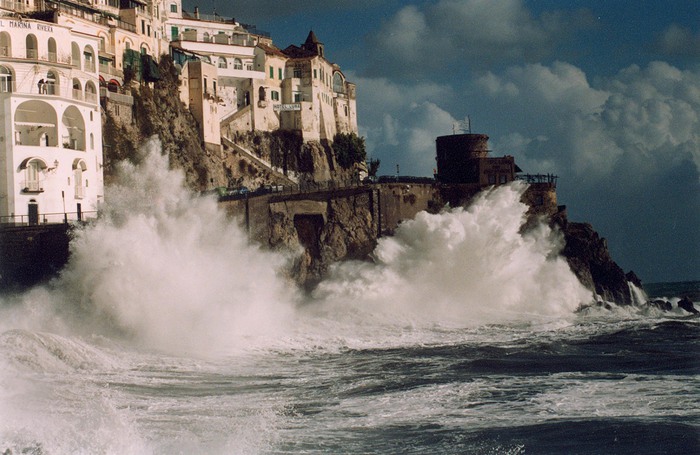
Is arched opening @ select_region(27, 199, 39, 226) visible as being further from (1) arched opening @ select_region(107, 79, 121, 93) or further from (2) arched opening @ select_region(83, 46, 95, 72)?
(1) arched opening @ select_region(107, 79, 121, 93)

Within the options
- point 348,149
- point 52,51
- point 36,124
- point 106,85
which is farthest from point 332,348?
point 348,149

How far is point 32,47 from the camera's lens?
5384cm

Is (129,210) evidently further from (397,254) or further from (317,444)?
(317,444)

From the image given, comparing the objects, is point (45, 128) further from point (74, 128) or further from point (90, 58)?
point (90, 58)

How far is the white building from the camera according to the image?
51844mm

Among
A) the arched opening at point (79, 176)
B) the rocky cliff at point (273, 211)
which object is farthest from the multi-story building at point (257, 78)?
the arched opening at point (79, 176)

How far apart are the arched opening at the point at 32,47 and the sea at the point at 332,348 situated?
7.84m

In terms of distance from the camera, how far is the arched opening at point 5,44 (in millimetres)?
52938

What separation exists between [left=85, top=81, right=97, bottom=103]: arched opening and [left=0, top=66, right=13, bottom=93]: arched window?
14.7 feet

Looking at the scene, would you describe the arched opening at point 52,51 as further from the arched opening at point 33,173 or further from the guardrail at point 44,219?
the guardrail at point 44,219

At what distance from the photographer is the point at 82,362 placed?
114 ft

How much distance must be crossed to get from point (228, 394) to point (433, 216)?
3288 cm

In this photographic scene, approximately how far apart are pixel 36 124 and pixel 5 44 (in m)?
4.20

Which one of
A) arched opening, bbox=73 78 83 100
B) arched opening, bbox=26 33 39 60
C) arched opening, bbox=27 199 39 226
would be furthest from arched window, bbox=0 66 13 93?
arched opening, bbox=27 199 39 226
